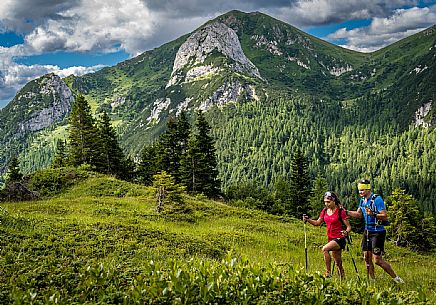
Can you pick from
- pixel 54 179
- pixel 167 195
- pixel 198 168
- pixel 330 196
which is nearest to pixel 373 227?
pixel 330 196

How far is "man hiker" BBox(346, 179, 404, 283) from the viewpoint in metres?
10.7

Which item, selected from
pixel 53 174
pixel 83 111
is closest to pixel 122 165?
pixel 83 111

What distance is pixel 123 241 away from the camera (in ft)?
44.9

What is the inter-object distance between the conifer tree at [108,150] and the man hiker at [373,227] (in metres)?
44.7

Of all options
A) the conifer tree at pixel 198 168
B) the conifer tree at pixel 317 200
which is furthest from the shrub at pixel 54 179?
the conifer tree at pixel 317 200

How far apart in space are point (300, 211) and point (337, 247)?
54544 mm

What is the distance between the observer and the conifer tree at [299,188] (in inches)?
2484

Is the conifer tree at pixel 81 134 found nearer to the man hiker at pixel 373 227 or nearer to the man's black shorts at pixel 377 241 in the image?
the man hiker at pixel 373 227

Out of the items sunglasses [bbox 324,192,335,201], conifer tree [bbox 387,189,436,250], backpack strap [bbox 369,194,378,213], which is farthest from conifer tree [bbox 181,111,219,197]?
backpack strap [bbox 369,194,378,213]

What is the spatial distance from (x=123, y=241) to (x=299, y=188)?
53636mm

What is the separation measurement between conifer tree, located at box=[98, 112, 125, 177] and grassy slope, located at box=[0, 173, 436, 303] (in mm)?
20878

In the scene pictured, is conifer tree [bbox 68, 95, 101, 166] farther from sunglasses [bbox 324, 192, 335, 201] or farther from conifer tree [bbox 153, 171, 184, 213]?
sunglasses [bbox 324, 192, 335, 201]

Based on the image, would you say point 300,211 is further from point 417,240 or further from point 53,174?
point 53,174

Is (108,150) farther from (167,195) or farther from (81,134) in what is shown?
(167,195)
